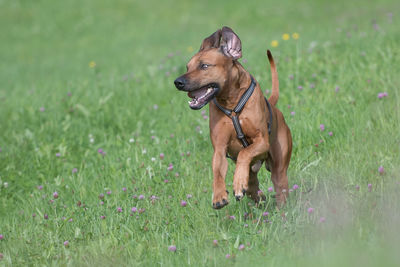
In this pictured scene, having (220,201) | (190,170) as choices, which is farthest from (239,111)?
(190,170)

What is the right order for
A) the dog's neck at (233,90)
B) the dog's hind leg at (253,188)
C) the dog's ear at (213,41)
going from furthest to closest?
the dog's hind leg at (253,188)
the dog's ear at (213,41)
the dog's neck at (233,90)

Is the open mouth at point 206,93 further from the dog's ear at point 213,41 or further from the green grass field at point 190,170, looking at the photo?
the green grass field at point 190,170

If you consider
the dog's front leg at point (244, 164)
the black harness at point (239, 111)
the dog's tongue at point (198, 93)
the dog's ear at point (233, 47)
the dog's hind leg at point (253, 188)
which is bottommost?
the dog's hind leg at point (253, 188)

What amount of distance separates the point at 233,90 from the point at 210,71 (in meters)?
0.26

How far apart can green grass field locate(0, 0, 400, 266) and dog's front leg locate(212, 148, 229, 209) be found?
26 centimetres

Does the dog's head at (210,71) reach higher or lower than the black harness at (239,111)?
higher

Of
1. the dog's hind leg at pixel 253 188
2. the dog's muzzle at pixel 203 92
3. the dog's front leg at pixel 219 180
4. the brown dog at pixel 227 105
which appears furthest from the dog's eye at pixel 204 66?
the dog's hind leg at pixel 253 188

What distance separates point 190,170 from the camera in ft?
18.6

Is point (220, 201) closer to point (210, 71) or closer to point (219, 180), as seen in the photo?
point (219, 180)

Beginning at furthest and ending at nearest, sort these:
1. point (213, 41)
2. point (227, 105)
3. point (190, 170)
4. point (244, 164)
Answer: point (190, 170)
point (213, 41)
point (227, 105)
point (244, 164)

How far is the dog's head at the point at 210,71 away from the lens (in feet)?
13.4

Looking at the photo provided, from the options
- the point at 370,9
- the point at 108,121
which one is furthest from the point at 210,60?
the point at 370,9

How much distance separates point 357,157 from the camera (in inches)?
210

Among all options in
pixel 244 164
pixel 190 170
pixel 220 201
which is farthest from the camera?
pixel 190 170
